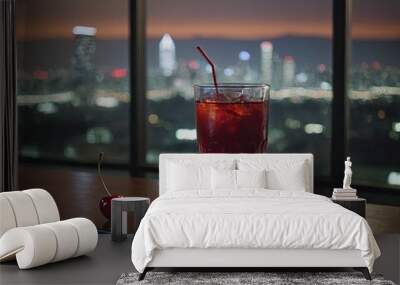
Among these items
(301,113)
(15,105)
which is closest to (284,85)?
(301,113)

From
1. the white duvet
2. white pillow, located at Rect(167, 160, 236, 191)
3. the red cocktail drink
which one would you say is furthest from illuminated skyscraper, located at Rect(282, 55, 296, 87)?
the white duvet

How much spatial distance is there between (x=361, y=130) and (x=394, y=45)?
813 millimetres

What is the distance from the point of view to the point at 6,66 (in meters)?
7.66

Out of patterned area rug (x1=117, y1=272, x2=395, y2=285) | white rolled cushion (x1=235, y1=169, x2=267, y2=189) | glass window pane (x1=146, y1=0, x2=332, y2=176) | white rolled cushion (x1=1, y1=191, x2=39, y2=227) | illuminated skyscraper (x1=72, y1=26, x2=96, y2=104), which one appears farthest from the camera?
illuminated skyscraper (x1=72, y1=26, x2=96, y2=104)

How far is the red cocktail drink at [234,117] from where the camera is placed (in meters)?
6.45

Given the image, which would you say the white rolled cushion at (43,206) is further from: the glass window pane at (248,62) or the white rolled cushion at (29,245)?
the glass window pane at (248,62)

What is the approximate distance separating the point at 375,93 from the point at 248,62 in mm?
1282

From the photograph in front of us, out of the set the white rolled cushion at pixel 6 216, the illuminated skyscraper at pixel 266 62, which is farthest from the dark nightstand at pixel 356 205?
the white rolled cushion at pixel 6 216

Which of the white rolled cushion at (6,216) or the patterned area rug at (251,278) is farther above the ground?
the white rolled cushion at (6,216)

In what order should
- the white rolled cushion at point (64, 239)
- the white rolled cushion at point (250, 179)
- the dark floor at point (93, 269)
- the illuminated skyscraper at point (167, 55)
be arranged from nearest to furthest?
1. the dark floor at point (93, 269)
2. the white rolled cushion at point (64, 239)
3. the white rolled cushion at point (250, 179)
4. the illuminated skyscraper at point (167, 55)

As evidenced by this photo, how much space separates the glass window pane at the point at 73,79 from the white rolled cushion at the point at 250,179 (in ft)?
7.60

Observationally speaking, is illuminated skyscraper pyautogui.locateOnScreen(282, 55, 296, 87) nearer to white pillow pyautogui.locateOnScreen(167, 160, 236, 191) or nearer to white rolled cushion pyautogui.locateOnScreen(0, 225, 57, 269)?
white pillow pyautogui.locateOnScreen(167, 160, 236, 191)

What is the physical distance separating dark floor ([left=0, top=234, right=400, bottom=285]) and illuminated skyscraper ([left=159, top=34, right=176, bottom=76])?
249cm

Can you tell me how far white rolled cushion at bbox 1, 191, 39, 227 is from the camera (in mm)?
5586
